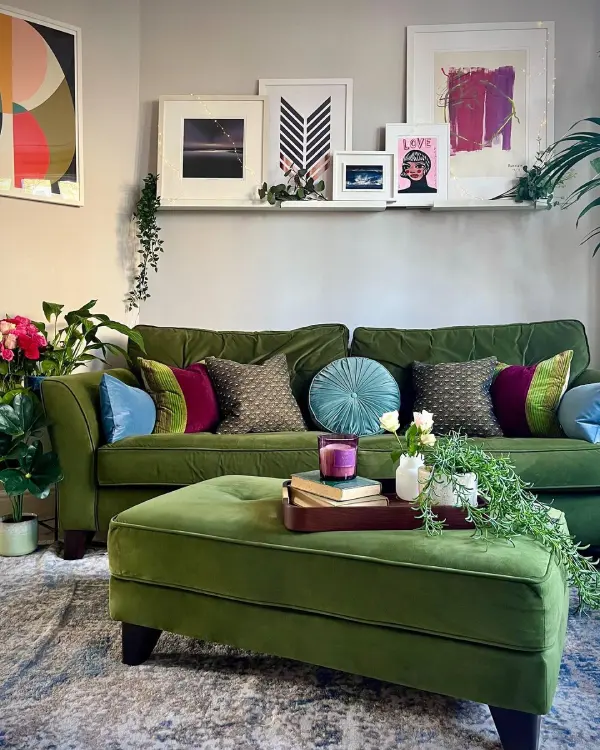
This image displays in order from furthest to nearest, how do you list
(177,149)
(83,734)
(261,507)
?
1. (177,149)
2. (261,507)
3. (83,734)

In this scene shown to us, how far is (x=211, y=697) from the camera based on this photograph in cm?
154

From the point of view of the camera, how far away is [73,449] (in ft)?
8.34

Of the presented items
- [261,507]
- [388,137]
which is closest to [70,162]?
[388,137]

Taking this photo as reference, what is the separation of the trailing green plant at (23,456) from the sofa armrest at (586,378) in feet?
7.03

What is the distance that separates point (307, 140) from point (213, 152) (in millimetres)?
491

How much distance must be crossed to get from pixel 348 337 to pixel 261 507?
177 centimetres

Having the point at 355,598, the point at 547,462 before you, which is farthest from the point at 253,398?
the point at 355,598

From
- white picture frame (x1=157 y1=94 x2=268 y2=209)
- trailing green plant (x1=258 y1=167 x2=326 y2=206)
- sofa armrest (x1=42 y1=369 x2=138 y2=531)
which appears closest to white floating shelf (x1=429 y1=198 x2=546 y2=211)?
trailing green plant (x1=258 y1=167 x2=326 y2=206)

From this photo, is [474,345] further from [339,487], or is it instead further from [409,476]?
[339,487]

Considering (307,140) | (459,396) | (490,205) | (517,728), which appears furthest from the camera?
(307,140)

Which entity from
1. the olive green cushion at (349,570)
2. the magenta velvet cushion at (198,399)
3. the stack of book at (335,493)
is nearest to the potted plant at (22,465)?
the magenta velvet cushion at (198,399)

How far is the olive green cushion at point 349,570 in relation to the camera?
1291 mm

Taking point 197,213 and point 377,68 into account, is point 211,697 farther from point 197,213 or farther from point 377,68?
point 377,68

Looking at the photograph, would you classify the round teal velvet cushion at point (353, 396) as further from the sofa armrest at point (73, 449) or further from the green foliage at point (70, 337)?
the sofa armrest at point (73, 449)
